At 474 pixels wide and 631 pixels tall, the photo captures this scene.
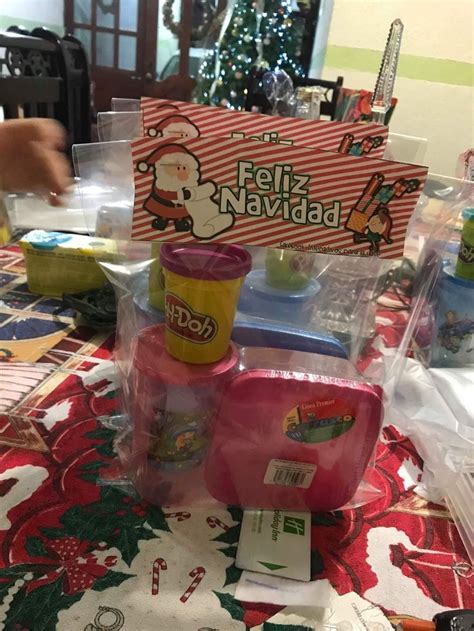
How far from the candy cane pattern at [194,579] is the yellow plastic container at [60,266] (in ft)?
2.14

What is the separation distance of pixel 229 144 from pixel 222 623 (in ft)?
1.47

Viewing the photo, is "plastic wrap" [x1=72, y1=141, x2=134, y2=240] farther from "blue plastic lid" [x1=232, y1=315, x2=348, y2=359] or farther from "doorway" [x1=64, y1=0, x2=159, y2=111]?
"doorway" [x1=64, y1=0, x2=159, y2=111]

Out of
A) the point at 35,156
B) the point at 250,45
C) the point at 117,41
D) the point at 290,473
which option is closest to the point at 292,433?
the point at 290,473

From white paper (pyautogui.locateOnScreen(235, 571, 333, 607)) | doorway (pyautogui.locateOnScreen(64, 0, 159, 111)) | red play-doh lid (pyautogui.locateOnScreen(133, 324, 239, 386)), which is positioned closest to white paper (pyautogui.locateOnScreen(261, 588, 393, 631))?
white paper (pyautogui.locateOnScreen(235, 571, 333, 607))

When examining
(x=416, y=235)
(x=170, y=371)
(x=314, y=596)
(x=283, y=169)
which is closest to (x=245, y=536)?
(x=314, y=596)

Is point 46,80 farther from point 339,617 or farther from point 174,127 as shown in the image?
point 339,617

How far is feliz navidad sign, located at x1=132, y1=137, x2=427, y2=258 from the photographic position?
49cm

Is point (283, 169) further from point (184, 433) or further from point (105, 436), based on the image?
point (105, 436)

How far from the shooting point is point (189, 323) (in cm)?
52

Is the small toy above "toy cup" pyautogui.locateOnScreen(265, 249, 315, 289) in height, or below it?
below

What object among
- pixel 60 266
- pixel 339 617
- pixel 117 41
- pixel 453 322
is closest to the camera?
pixel 339 617

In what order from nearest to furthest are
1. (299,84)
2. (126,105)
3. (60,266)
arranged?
(126,105)
(60,266)
(299,84)

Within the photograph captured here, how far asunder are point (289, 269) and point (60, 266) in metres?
0.52

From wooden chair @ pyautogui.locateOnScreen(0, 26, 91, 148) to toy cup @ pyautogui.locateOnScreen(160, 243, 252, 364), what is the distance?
2.73 feet
